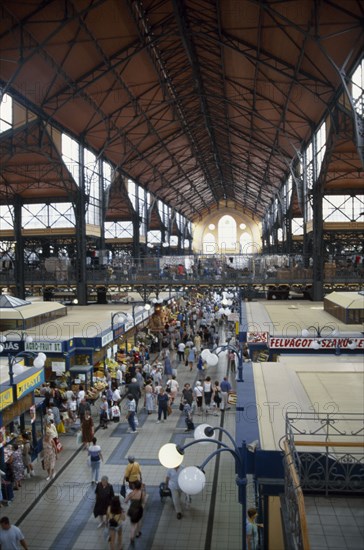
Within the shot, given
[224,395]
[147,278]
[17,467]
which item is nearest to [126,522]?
[17,467]

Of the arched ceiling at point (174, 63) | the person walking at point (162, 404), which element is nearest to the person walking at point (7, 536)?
the person walking at point (162, 404)

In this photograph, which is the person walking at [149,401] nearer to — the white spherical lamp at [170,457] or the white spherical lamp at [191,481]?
the white spherical lamp at [170,457]

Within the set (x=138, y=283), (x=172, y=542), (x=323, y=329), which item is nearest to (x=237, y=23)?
(x=323, y=329)

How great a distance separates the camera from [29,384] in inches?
519

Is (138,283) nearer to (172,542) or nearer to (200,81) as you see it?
(200,81)

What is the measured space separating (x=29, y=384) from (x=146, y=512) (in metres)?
4.72

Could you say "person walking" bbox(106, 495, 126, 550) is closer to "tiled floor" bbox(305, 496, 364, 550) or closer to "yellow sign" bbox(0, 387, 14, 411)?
"yellow sign" bbox(0, 387, 14, 411)

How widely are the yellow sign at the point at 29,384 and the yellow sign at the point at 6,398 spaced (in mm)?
290

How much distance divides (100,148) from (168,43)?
37.7ft

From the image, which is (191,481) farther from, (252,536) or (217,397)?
(217,397)

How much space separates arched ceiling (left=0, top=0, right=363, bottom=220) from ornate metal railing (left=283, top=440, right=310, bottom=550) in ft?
51.0

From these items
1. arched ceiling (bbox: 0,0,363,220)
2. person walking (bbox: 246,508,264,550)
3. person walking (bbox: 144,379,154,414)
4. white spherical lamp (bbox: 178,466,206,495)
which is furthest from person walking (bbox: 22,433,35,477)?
arched ceiling (bbox: 0,0,363,220)

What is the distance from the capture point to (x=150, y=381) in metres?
20.5

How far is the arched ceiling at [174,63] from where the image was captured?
18516 millimetres
